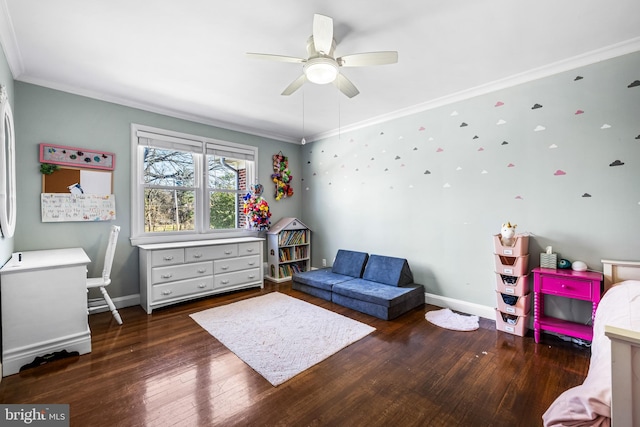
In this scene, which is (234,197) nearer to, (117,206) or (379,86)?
(117,206)

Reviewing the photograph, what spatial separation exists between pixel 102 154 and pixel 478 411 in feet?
A: 14.0

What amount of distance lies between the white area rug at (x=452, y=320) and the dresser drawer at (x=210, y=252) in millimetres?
2610

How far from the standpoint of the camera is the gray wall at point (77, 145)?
2.81 m

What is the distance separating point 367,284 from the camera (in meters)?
3.53

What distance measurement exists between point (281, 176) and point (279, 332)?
115 inches

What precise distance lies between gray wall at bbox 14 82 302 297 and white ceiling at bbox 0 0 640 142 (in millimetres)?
188

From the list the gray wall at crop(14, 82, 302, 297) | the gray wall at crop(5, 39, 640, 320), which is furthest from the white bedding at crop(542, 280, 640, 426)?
the gray wall at crop(14, 82, 302, 297)

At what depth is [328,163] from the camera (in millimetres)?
4805

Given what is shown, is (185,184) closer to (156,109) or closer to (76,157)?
(156,109)

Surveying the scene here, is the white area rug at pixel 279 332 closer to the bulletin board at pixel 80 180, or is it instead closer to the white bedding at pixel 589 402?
the white bedding at pixel 589 402

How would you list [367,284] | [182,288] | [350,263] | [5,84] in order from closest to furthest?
[5,84] < [182,288] < [367,284] < [350,263]

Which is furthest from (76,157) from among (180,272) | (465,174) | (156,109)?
(465,174)

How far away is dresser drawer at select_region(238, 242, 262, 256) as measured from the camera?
3967 mm

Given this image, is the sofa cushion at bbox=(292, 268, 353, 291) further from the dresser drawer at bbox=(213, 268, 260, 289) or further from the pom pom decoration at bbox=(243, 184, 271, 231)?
the pom pom decoration at bbox=(243, 184, 271, 231)
